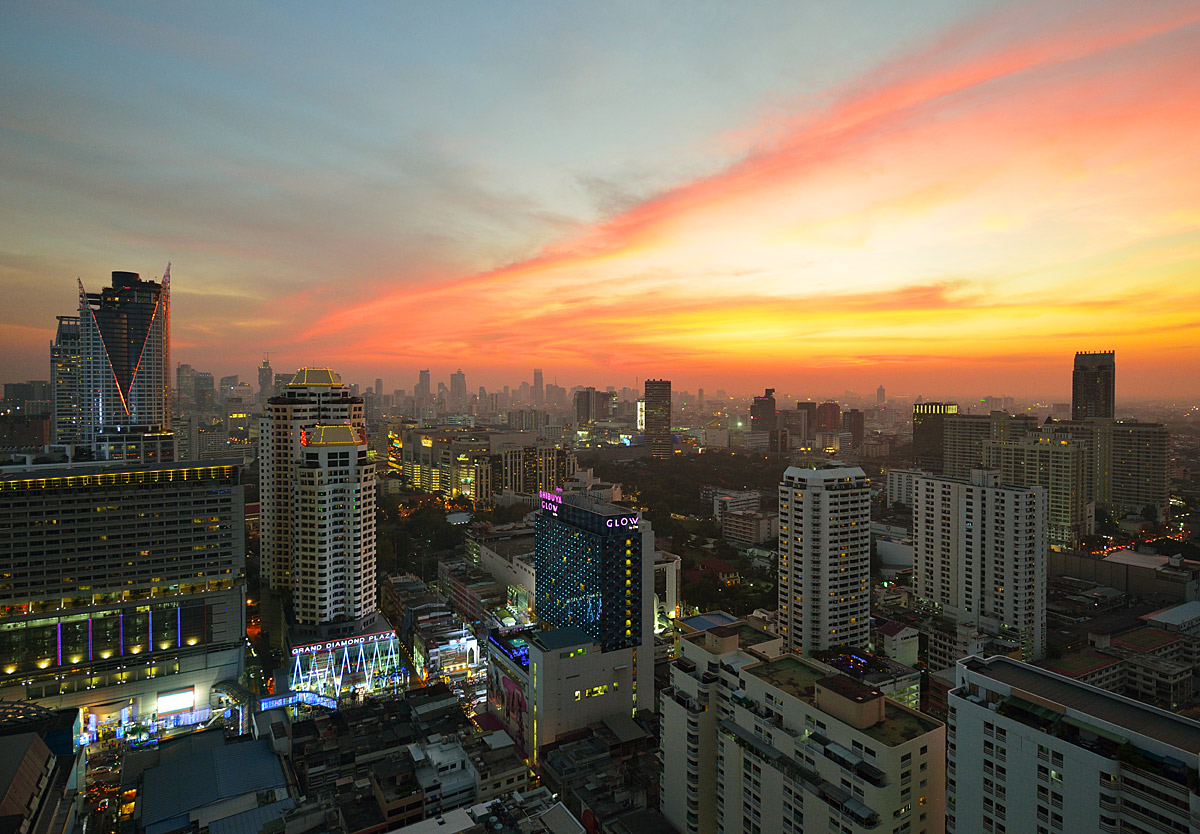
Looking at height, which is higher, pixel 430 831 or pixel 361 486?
pixel 361 486

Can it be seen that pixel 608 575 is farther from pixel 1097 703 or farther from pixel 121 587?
pixel 121 587

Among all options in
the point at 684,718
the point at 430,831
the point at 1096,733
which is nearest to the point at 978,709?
the point at 1096,733

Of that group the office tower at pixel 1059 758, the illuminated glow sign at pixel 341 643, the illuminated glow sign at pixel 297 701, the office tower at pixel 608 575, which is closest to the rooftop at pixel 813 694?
the office tower at pixel 1059 758

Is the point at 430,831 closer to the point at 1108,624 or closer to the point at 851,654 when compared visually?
the point at 851,654

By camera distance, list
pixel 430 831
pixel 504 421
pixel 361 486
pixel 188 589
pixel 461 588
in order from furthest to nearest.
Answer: pixel 504 421 < pixel 461 588 < pixel 361 486 < pixel 188 589 < pixel 430 831

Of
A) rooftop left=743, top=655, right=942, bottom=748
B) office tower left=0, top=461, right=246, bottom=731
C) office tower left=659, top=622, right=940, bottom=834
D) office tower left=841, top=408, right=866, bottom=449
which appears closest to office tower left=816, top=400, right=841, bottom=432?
office tower left=841, top=408, right=866, bottom=449

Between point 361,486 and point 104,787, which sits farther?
point 361,486

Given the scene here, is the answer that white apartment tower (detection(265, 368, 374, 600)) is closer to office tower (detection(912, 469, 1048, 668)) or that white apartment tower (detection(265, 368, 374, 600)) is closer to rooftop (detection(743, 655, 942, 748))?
rooftop (detection(743, 655, 942, 748))

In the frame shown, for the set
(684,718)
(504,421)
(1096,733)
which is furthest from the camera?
(504,421)

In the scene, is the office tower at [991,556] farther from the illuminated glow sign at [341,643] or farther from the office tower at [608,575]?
the illuminated glow sign at [341,643]
